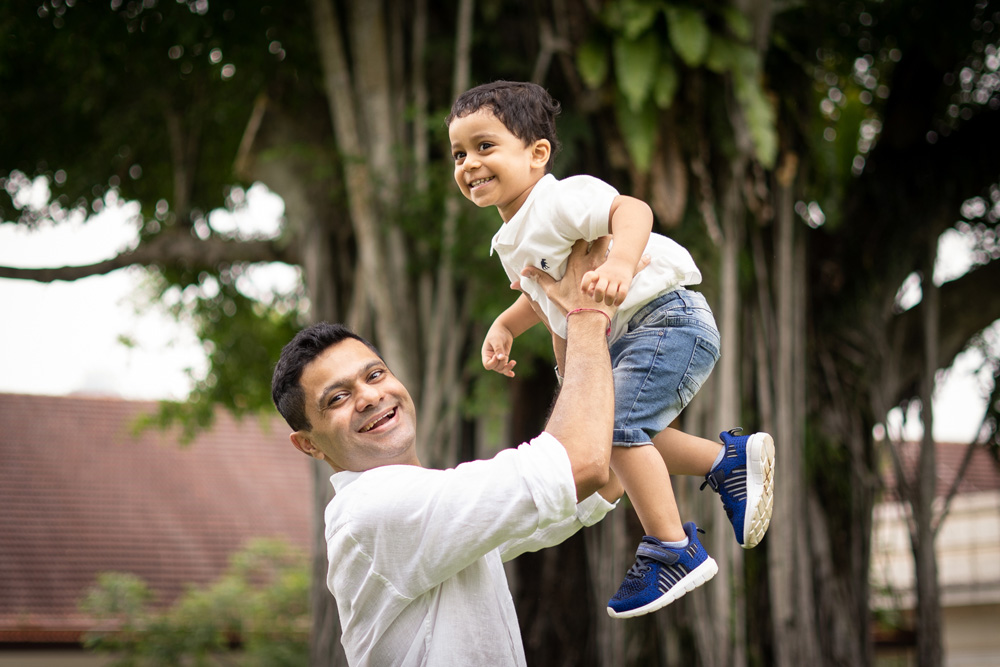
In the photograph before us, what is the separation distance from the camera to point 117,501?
11.8 meters

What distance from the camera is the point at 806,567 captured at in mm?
6129

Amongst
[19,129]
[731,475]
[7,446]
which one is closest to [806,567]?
[731,475]

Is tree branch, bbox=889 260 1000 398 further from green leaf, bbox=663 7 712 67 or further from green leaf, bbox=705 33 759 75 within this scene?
green leaf, bbox=663 7 712 67

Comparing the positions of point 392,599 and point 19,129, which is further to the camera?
point 19,129

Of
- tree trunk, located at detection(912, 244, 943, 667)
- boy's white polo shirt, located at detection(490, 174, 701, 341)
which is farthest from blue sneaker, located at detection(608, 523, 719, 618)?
tree trunk, located at detection(912, 244, 943, 667)

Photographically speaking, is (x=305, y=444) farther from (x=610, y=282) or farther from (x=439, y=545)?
(x=610, y=282)

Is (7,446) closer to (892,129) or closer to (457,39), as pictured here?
(457,39)

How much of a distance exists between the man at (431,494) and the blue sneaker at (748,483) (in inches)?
9.2

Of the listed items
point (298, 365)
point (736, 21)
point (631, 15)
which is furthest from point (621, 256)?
point (736, 21)

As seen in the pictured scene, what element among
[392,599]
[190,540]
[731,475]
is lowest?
[190,540]

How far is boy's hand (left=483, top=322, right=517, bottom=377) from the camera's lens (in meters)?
2.12

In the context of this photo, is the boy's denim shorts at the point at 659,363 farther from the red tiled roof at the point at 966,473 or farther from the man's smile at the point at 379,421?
the red tiled roof at the point at 966,473

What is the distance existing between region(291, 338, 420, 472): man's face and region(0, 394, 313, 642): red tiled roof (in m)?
7.59

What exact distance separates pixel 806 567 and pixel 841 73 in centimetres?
374
